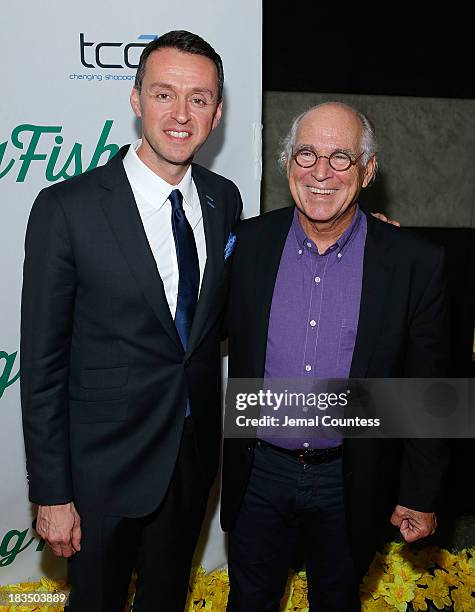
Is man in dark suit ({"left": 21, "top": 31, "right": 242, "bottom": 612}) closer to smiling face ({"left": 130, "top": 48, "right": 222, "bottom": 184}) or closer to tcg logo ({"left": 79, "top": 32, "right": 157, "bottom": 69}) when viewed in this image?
smiling face ({"left": 130, "top": 48, "right": 222, "bottom": 184})

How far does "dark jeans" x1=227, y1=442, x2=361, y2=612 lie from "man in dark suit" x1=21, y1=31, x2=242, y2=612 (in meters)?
0.20

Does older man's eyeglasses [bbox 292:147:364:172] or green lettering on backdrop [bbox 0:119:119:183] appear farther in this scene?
green lettering on backdrop [bbox 0:119:119:183]

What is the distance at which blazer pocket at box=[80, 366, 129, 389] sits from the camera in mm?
1685

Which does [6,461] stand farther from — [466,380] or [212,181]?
[466,380]

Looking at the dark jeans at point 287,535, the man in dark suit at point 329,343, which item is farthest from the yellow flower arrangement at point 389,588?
the man in dark suit at point 329,343

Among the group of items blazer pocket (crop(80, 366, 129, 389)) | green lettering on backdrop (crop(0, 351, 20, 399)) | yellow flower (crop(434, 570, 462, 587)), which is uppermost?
blazer pocket (crop(80, 366, 129, 389))

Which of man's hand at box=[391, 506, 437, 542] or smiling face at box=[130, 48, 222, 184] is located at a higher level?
smiling face at box=[130, 48, 222, 184]

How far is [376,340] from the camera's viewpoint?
1.75 metres

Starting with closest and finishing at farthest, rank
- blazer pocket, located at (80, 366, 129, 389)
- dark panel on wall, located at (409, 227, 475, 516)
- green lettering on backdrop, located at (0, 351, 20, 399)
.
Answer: blazer pocket, located at (80, 366, 129, 389), green lettering on backdrop, located at (0, 351, 20, 399), dark panel on wall, located at (409, 227, 475, 516)

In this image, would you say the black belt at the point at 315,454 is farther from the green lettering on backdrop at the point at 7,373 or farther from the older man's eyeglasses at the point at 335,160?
the green lettering on backdrop at the point at 7,373

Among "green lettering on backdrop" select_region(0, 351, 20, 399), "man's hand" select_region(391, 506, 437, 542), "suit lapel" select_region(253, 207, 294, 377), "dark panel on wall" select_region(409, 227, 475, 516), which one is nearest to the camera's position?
"suit lapel" select_region(253, 207, 294, 377)

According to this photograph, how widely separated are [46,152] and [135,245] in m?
0.73

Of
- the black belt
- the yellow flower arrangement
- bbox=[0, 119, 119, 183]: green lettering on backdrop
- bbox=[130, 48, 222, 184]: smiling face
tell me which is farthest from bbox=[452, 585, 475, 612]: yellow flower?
bbox=[0, 119, 119, 183]: green lettering on backdrop

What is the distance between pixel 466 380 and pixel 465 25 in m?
1.72
